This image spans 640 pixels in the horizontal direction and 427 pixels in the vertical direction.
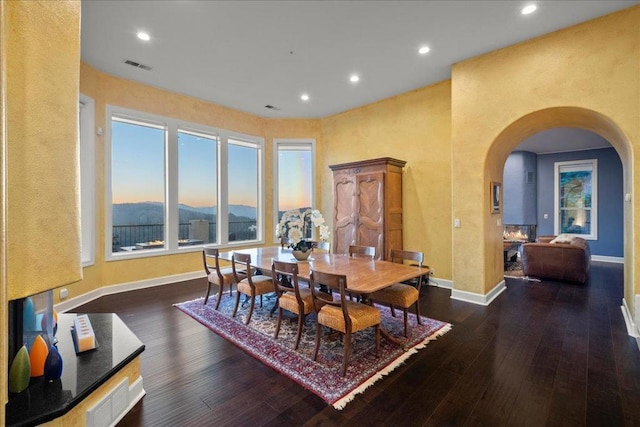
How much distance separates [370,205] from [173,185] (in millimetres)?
3666

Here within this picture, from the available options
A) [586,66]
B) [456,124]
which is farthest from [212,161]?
[586,66]

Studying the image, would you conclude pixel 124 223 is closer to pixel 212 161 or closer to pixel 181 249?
pixel 181 249

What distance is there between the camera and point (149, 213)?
5.18 meters

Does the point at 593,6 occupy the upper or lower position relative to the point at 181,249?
upper

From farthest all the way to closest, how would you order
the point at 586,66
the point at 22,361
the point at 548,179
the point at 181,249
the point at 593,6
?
the point at 548,179, the point at 181,249, the point at 586,66, the point at 593,6, the point at 22,361

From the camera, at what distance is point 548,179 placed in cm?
853

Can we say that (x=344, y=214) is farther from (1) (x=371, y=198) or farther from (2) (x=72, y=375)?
(2) (x=72, y=375)

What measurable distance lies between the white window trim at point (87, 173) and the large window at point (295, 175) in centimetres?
349

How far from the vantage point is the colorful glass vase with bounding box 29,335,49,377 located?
1.67m

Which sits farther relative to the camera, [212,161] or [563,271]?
[212,161]

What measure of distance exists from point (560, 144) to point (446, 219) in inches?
211

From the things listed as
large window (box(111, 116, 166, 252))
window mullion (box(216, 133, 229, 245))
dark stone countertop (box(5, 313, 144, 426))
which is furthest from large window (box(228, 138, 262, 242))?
dark stone countertop (box(5, 313, 144, 426))

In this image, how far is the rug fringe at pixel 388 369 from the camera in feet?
6.61

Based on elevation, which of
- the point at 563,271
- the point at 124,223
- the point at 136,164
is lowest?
the point at 563,271
